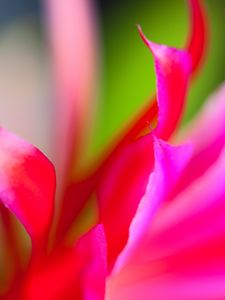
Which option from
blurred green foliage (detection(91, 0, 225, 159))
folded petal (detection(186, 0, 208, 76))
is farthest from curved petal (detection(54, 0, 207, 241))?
blurred green foliage (detection(91, 0, 225, 159))

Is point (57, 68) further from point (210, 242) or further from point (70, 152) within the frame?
point (210, 242)

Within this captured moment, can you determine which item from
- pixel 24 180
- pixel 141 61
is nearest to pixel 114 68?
pixel 141 61

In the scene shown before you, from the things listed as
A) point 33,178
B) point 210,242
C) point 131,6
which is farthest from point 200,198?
point 131,6

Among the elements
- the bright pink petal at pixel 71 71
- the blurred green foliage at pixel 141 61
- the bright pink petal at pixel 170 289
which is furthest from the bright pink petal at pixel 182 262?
the blurred green foliage at pixel 141 61

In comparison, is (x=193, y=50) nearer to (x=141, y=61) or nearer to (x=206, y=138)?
(x=206, y=138)

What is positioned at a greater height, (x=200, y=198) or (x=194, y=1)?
(x=194, y=1)

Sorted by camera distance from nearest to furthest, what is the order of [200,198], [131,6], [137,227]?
[137,227]
[200,198]
[131,6]

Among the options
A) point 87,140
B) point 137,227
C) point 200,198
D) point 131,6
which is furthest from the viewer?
point 131,6
